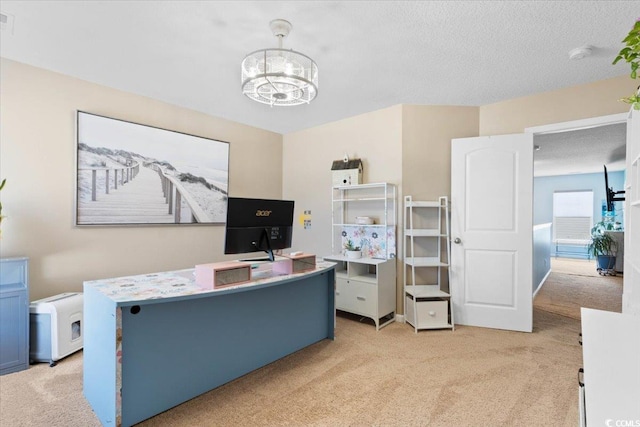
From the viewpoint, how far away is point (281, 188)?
5059 mm

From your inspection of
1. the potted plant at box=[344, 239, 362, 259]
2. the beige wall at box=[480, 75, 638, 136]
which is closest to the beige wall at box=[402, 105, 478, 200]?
the beige wall at box=[480, 75, 638, 136]

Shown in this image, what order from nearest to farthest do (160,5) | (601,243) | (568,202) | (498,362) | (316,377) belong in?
(160,5), (316,377), (498,362), (601,243), (568,202)

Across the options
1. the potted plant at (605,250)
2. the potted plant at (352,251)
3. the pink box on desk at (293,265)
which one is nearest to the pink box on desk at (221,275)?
the pink box on desk at (293,265)

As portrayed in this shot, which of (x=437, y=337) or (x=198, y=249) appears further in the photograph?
(x=198, y=249)

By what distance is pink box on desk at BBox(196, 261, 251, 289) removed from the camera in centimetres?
198

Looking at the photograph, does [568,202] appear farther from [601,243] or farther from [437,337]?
[437,337]

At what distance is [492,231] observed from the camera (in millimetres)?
3457

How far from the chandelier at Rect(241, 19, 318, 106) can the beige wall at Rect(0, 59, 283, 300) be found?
2002 millimetres

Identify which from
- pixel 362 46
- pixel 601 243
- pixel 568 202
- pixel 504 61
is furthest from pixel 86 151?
pixel 568 202

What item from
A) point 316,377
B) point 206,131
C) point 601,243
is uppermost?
point 206,131

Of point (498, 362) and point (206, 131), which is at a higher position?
point (206, 131)

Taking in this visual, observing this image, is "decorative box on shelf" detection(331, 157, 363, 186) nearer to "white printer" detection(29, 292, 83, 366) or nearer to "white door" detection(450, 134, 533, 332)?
"white door" detection(450, 134, 533, 332)

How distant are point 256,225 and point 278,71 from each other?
3.59ft

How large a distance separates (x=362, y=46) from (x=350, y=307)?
2.66m
